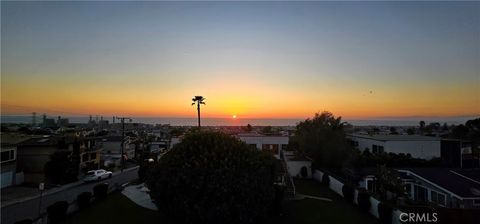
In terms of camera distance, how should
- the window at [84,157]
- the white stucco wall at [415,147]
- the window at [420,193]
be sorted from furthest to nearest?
the window at [84,157] → the white stucco wall at [415,147] → the window at [420,193]

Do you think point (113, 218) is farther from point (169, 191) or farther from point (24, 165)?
point (24, 165)

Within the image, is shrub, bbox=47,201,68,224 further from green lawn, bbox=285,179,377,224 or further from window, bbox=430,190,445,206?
window, bbox=430,190,445,206

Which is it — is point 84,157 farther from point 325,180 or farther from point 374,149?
Result: point 374,149

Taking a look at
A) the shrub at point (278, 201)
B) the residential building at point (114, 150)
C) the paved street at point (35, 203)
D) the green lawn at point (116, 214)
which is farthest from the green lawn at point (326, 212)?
the residential building at point (114, 150)

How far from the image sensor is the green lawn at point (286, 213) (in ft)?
74.6

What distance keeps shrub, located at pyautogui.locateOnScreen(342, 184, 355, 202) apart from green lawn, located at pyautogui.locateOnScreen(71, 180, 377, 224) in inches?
16.1

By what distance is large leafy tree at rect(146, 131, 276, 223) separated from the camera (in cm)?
1908

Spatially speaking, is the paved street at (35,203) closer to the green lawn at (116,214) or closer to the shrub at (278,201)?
the green lawn at (116,214)

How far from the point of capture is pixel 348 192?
27922 mm

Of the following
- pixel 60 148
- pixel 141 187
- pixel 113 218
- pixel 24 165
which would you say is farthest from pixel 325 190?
pixel 24 165

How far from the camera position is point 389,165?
40.2 metres

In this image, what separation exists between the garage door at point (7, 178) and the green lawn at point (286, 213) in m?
14.6

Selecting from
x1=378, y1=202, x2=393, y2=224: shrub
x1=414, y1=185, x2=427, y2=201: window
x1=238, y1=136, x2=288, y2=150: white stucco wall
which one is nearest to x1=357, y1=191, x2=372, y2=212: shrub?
x1=378, y1=202, x2=393, y2=224: shrub

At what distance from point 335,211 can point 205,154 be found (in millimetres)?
10422
